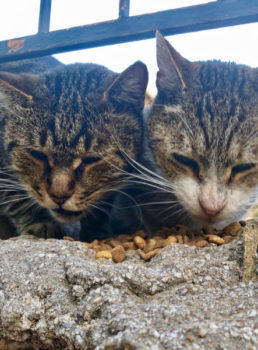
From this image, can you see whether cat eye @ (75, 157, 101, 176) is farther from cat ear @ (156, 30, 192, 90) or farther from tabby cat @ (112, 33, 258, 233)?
cat ear @ (156, 30, 192, 90)

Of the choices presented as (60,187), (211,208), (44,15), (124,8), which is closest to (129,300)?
(211,208)

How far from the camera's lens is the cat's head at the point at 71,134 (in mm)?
2459

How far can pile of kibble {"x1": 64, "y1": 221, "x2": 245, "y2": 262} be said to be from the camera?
2.04 m

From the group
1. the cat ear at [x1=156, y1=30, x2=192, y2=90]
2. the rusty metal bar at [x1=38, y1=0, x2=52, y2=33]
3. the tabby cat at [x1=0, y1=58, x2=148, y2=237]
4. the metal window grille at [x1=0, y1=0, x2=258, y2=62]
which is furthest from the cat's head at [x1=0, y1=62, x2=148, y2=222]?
the rusty metal bar at [x1=38, y1=0, x2=52, y2=33]

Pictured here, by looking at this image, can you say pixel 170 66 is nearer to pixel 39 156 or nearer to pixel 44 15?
pixel 39 156

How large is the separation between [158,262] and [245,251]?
42cm

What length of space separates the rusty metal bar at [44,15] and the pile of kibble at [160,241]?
6.64ft

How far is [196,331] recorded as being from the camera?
1335 millimetres

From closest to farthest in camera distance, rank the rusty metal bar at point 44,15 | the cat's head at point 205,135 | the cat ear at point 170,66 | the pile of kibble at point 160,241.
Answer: the pile of kibble at point 160,241, the cat's head at point 205,135, the cat ear at point 170,66, the rusty metal bar at point 44,15

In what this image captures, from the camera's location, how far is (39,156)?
2537mm

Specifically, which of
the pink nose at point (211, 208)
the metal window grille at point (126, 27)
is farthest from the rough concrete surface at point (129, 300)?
the metal window grille at point (126, 27)

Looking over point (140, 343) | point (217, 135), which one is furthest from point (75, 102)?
point (140, 343)

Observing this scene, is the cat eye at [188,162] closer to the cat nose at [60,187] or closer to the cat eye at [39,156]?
the cat nose at [60,187]

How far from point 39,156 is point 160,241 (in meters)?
0.98
